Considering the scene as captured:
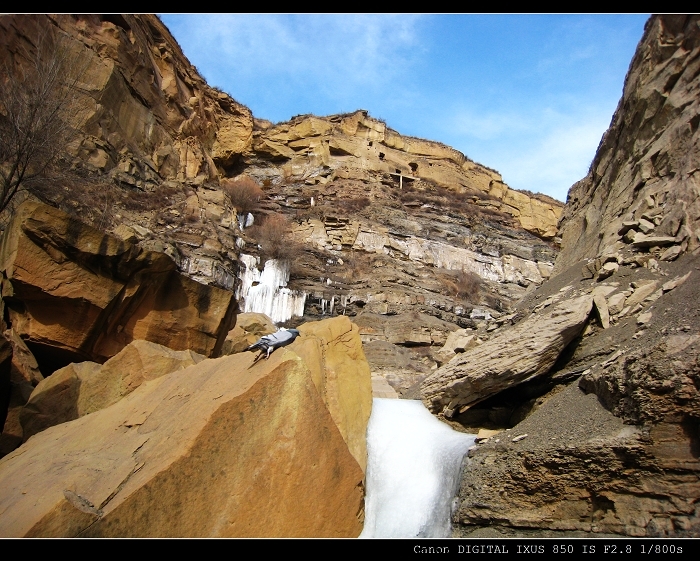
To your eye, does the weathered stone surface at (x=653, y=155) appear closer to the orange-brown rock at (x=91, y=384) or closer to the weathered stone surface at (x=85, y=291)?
the orange-brown rock at (x=91, y=384)

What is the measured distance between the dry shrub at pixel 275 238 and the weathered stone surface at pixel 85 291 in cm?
1686

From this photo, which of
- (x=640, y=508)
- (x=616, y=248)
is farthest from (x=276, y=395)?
(x=616, y=248)

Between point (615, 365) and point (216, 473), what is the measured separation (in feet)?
15.0

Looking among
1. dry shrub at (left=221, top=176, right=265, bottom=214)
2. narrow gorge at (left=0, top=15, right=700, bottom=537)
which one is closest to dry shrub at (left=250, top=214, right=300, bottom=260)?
dry shrub at (left=221, top=176, right=265, bottom=214)

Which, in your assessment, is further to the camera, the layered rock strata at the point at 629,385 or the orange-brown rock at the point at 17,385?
the orange-brown rock at the point at 17,385

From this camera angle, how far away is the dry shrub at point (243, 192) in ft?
118

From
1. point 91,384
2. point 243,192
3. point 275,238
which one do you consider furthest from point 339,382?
point 243,192

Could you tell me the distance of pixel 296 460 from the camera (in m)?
4.61

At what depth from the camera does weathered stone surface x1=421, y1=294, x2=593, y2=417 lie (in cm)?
750

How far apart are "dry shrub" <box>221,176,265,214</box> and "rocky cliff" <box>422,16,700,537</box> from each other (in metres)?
27.5

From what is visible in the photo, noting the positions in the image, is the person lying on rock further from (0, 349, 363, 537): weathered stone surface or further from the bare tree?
the bare tree

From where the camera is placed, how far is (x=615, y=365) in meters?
5.54

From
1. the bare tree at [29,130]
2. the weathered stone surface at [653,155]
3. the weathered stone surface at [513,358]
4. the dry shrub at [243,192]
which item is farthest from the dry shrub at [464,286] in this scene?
the bare tree at [29,130]

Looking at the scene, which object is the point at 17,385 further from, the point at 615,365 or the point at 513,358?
the point at 615,365
